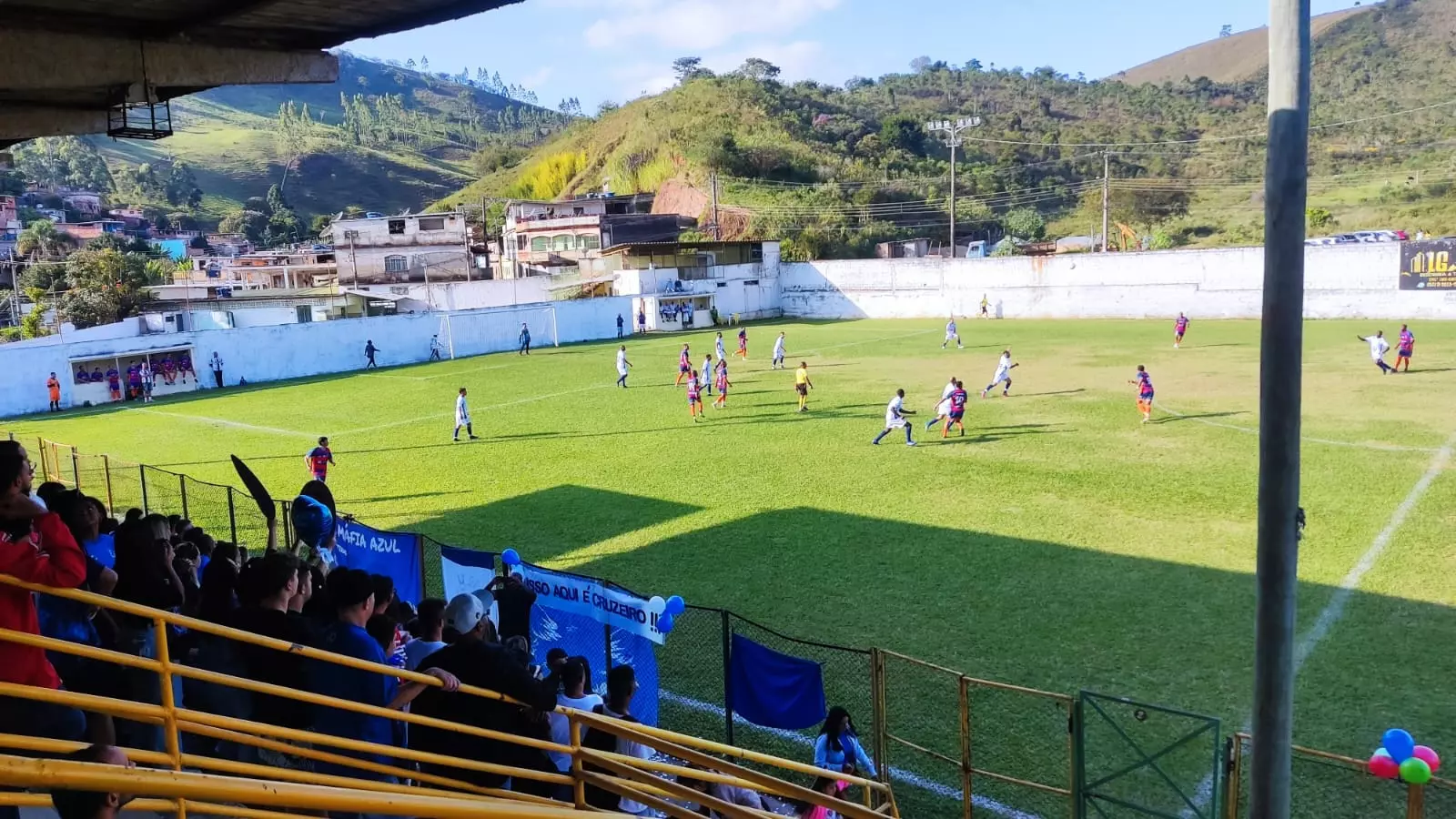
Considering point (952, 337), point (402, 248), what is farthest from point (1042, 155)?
point (952, 337)

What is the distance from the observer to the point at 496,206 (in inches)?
4510

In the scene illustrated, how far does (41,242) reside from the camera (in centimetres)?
7981

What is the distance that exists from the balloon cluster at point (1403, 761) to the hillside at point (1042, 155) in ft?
238

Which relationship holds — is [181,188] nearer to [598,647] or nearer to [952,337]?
[952,337]

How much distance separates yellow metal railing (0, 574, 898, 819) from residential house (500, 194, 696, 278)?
68291 millimetres

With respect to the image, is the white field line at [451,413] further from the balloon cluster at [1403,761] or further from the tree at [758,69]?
the tree at [758,69]

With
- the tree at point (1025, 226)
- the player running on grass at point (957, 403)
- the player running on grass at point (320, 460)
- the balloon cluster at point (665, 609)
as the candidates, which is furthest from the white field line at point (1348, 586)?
the tree at point (1025, 226)

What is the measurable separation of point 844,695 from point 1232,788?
3660 millimetres

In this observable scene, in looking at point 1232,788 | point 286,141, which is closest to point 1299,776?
point 1232,788

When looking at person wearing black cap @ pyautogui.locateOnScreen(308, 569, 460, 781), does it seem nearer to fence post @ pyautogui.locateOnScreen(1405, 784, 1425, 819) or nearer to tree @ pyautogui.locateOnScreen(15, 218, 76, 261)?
fence post @ pyautogui.locateOnScreen(1405, 784, 1425, 819)

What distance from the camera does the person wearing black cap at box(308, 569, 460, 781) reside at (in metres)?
4.61

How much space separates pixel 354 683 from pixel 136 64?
8424 mm

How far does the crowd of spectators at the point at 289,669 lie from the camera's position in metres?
4.16

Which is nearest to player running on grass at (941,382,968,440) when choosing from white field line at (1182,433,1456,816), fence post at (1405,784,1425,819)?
white field line at (1182,433,1456,816)
